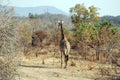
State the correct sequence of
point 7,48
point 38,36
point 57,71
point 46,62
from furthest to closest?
point 38,36
point 46,62
point 57,71
point 7,48

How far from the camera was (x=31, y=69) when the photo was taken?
16250 millimetres

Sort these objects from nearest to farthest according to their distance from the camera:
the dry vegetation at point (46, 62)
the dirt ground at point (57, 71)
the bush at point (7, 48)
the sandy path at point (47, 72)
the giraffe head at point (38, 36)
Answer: the bush at point (7, 48) < the dry vegetation at point (46, 62) < the sandy path at point (47, 72) < the dirt ground at point (57, 71) < the giraffe head at point (38, 36)

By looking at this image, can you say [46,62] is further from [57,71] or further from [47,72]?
[47,72]

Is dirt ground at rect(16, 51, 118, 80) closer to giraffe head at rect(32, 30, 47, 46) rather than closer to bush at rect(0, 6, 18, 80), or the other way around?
bush at rect(0, 6, 18, 80)

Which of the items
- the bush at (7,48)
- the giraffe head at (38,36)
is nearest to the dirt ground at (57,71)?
the bush at (7,48)

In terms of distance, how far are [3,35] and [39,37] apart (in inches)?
839

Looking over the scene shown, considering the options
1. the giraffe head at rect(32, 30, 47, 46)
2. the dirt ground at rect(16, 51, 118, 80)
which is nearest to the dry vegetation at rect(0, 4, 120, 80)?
the dirt ground at rect(16, 51, 118, 80)

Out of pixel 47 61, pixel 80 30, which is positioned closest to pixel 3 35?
pixel 47 61

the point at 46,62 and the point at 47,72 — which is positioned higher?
the point at 47,72

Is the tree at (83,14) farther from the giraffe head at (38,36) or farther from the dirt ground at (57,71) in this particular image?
the dirt ground at (57,71)

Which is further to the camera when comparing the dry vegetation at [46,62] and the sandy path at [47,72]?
the sandy path at [47,72]

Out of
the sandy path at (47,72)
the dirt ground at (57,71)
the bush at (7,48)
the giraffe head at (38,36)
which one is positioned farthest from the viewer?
the giraffe head at (38,36)

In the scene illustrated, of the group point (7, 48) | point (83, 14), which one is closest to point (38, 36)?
point (83, 14)

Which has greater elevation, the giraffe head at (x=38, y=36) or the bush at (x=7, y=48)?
the bush at (x=7, y=48)
